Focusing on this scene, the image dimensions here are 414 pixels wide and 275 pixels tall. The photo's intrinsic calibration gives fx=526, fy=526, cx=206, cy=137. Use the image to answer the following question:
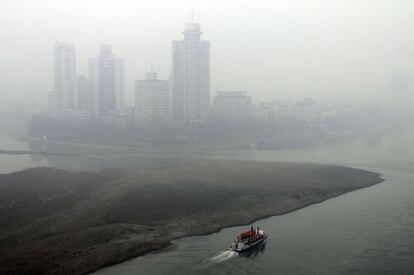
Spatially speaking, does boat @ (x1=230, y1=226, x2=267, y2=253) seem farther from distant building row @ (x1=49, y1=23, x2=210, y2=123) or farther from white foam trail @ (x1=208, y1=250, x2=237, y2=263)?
distant building row @ (x1=49, y1=23, x2=210, y2=123)

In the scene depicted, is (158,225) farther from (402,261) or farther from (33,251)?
(402,261)

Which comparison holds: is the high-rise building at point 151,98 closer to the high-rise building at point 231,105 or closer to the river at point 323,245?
the high-rise building at point 231,105

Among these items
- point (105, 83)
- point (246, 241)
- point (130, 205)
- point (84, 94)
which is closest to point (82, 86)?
point (84, 94)

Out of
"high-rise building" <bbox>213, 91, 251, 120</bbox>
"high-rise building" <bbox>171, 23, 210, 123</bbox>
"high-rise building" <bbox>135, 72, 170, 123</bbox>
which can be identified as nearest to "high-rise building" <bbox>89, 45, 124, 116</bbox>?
"high-rise building" <bbox>135, 72, 170, 123</bbox>

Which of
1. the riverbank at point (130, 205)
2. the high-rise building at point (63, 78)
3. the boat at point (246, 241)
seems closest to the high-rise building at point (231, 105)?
the high-rise building at point (63, 78)

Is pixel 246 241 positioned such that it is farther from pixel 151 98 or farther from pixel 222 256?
pixel 151 98

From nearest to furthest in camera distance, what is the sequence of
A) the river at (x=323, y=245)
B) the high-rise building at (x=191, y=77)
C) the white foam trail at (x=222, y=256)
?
1. the river at (x=323, y=245)
2. the white foam trail at (x=222, y=256)
3. the high-rise building at (x=191, y=77)
